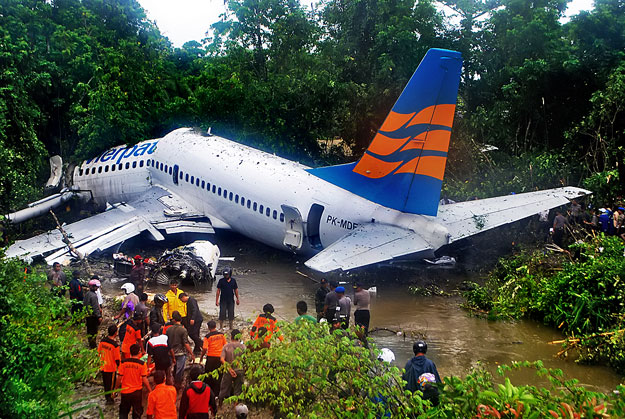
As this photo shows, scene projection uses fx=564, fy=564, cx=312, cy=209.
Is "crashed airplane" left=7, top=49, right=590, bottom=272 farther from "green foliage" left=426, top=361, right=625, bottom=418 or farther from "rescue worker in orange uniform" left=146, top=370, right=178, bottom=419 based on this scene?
"green foliage" left=426, top=361, right=625, bottom=418

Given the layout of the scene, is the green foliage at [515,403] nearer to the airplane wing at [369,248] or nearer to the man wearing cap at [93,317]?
the airplane wing at [369,248]

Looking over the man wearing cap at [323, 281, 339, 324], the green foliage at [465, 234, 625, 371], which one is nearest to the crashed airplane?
the man wearing cap at [323, 281, 339, 324]

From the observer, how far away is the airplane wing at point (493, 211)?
16.1 m

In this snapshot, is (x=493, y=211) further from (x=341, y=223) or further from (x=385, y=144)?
(x=341, y=223)

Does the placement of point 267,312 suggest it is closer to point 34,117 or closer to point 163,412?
point 163,412

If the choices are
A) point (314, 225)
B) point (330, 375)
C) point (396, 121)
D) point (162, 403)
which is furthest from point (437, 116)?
point (162, 403)

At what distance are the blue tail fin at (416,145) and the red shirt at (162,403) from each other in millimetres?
9469

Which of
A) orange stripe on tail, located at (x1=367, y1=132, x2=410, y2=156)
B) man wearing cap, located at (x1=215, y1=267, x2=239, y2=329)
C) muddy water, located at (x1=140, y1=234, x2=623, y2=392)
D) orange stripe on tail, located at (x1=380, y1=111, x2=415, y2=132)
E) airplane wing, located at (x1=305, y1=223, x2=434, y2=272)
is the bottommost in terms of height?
muddy water, located at (x1=140, y1=234, x2=623, y2=392)

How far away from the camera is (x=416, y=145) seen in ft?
50.9

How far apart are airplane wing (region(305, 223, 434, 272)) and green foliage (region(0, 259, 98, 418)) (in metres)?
6.67

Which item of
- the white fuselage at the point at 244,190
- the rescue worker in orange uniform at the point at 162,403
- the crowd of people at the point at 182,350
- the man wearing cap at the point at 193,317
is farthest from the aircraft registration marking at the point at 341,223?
the rescue worker in orange uniform at the point at 162,403

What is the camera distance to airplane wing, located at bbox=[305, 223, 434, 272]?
14.1 metres

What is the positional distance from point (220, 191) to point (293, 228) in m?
3.91

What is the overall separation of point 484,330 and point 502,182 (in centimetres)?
1059
